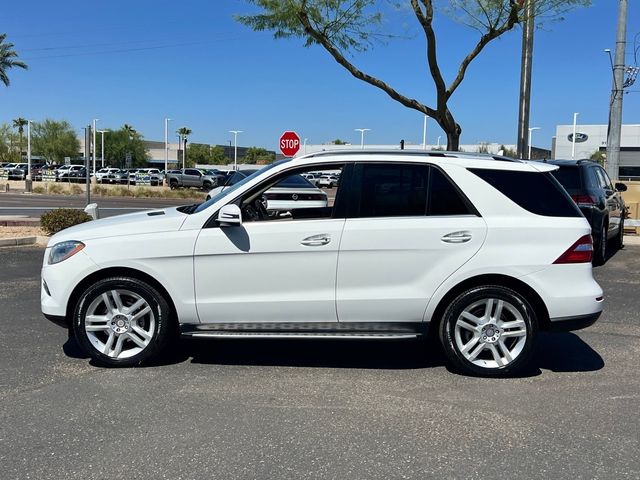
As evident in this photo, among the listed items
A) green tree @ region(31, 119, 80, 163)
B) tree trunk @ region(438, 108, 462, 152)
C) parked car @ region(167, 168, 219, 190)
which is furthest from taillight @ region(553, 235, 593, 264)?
green tree @ region(31, 119, 80, 163)

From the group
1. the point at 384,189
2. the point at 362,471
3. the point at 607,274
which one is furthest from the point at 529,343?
the point at 607,274

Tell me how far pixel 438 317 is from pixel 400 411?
97 cm

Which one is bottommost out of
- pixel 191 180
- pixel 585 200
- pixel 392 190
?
pixel 585 200

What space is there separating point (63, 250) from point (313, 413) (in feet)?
7.96

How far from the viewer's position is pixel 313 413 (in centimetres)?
415

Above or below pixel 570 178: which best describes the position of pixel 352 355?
below

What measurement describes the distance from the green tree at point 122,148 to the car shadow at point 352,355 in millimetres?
93585

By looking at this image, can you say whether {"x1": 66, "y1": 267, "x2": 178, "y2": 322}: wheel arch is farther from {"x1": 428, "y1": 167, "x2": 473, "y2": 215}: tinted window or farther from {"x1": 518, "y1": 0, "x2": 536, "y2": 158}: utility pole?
{"x1": 518, "y1": 0, "x2": 536, "y2": 158}: utility pole

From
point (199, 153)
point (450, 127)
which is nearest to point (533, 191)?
point (450, 127)

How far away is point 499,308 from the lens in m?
4.77

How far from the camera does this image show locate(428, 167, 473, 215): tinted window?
4816 mm

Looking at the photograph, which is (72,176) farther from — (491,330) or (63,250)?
(491,330)

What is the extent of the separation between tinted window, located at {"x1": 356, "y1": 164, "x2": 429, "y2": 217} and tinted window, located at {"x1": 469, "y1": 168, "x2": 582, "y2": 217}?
0.46 metres

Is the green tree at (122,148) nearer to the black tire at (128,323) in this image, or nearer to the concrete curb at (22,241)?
the concrete curb at (22,241)
